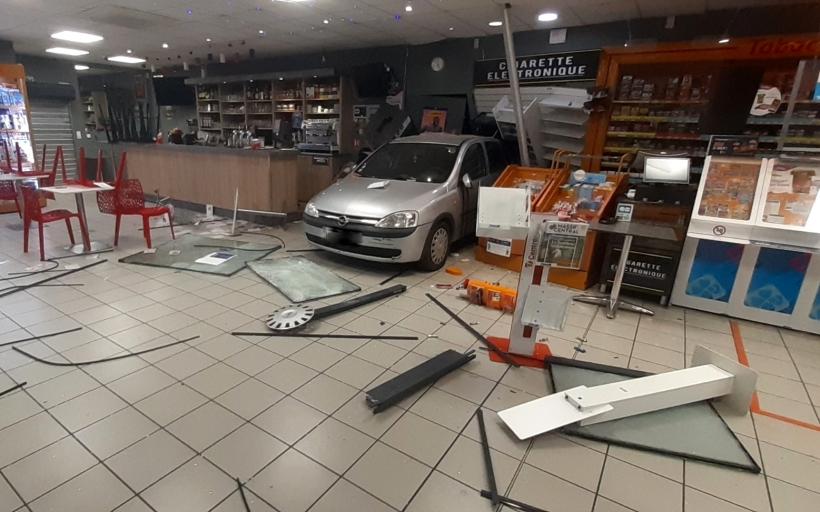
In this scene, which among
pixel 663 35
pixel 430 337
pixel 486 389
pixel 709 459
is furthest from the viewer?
pixel 663 35

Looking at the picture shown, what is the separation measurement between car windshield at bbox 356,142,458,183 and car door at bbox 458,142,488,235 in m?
0.17

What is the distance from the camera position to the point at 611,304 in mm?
3439

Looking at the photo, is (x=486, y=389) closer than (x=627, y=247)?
Yes

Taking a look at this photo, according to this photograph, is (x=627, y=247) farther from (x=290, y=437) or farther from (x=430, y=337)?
(x=290, y=437)

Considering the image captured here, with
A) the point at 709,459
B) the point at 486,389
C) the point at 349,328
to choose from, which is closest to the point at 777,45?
the point at 709,459

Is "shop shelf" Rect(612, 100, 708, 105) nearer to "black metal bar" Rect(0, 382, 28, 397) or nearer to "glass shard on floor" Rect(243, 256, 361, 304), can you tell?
"glass shard on floor" Rect(243, 256, 361, 304)

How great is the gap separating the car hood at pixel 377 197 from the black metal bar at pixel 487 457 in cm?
227

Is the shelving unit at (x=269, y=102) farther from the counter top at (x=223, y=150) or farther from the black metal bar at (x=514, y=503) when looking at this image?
the black metal bar at (x=514, y=503)

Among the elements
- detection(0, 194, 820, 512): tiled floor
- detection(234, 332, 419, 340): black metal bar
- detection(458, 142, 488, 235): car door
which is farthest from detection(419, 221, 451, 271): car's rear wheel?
detection(234, 332, 419, 340): black metal bar

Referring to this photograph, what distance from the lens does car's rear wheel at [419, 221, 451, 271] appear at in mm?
4183

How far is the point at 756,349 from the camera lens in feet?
9.90

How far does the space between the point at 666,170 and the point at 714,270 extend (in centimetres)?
95

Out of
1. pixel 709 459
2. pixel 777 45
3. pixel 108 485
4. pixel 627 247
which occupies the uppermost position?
pixel 777 45

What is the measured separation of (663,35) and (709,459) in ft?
16.8
